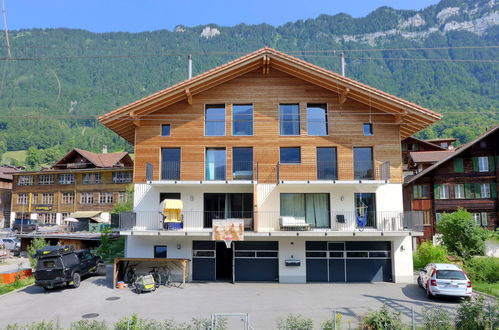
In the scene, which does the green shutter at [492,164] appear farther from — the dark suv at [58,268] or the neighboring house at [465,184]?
the dark suv at [58,268]

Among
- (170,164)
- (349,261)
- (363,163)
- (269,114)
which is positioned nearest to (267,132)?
(269,114)

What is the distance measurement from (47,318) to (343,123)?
56.5 ft

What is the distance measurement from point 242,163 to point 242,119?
8.63ft

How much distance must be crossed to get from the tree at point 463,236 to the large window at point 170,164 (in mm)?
17024

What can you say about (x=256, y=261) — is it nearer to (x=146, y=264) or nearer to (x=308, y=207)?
(x=308, y=207)

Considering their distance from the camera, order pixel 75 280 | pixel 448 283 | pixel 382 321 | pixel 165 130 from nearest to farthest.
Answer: pixel 382 321 < pixel 448 283 < pixel 75 280 < pixel 165 130

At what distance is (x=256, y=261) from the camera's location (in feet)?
68.3

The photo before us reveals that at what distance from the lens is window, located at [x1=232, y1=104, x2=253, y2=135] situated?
21.6 meters

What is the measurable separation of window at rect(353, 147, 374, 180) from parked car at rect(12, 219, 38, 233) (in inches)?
1690

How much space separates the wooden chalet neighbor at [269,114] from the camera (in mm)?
21000

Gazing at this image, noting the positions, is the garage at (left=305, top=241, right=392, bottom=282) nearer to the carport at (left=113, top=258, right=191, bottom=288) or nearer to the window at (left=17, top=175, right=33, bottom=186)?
the carport at (left=113, top=258, right=191, bottom=288)

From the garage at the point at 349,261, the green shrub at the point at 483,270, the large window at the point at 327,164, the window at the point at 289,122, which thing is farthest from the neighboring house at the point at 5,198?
the green shrub at the point at 483,270

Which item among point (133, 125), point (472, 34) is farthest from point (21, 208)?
point (472, 34)

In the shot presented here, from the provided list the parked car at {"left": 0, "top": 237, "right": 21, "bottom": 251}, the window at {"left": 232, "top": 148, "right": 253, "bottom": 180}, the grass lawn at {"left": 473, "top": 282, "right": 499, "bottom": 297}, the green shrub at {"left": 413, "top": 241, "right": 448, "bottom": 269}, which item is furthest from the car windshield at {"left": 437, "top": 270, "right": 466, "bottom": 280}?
the parked car at {"left": 0, "top": 237, "right": 21, "bottom": 251}
